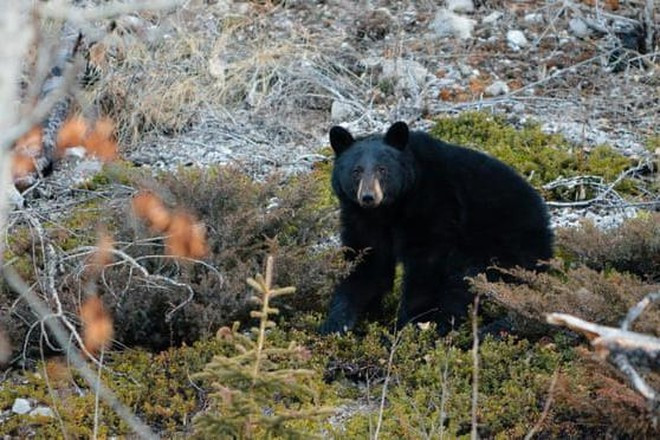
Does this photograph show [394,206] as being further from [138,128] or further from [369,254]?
[138,128]

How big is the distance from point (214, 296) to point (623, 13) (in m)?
6.45

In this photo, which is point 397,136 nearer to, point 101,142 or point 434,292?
point 434,292

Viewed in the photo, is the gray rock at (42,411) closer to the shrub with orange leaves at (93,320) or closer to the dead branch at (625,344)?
the shrub with orange leaves at (93,320)

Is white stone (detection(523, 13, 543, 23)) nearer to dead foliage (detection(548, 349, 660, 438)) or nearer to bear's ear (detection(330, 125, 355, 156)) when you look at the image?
bear's ear (detection(330, 125, 355, 156))

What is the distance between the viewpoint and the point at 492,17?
39.1ft

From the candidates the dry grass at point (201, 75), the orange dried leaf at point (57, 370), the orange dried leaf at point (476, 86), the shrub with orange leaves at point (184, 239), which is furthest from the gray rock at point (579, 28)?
the orange dried leaf at point (57, 370)

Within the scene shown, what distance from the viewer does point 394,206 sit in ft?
22.7

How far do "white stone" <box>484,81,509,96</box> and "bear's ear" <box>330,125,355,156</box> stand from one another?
3.87 metres

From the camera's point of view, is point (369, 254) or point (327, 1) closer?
point (369, 254)

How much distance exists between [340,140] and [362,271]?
767mm

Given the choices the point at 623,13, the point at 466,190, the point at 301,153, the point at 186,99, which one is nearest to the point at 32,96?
the point at 466,190

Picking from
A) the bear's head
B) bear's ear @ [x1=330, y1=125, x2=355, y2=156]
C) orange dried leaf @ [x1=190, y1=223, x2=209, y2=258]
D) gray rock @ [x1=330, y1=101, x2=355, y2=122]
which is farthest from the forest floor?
bear's ear @ [x1=330, y1=125, x2=355, y2=156]

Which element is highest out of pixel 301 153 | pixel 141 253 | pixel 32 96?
pixel 32 96

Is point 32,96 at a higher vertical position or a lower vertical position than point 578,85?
higher
